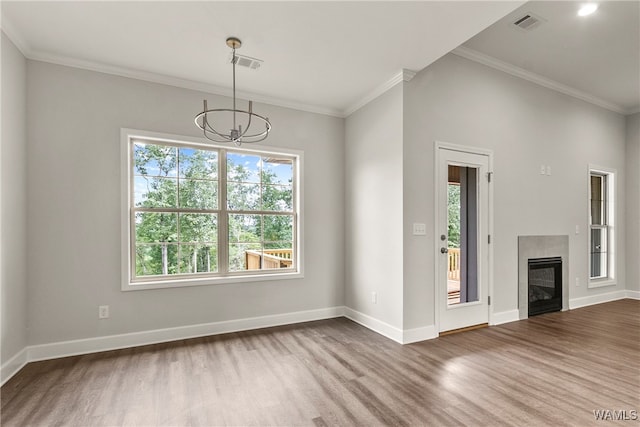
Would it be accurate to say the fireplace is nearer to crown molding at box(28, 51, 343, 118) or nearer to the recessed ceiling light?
the recessed ceiling light

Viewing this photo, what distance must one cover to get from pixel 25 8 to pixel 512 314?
5758 mm

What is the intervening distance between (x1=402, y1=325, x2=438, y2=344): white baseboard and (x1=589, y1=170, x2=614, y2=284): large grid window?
3.56 metres

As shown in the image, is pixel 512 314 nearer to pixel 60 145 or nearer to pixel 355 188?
pixel 355 188

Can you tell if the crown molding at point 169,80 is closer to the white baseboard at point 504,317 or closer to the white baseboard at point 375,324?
the white baseboard at point 375,324

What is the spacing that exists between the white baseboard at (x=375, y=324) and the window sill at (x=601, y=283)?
3676 mm

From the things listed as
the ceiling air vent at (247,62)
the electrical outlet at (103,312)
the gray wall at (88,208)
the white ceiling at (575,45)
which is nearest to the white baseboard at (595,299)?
the white ceiling at (575,45)

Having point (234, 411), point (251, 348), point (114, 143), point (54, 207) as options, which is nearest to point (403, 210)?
point (251, 348)

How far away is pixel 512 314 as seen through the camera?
13.3 ft

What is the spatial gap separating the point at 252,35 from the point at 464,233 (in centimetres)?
315

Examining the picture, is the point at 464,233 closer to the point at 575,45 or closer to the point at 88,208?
the point at 575,45

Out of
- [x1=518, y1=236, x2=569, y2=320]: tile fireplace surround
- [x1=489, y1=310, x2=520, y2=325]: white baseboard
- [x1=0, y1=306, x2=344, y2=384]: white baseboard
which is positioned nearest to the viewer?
[x1=0, y1=306, x2=344, y2=384]: white baseboard

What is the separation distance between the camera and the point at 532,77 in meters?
4.31

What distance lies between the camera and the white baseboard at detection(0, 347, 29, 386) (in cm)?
248

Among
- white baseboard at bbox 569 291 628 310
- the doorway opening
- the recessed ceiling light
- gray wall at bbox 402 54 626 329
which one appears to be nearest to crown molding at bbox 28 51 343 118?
gray wall at bbox 402 54 626 329
